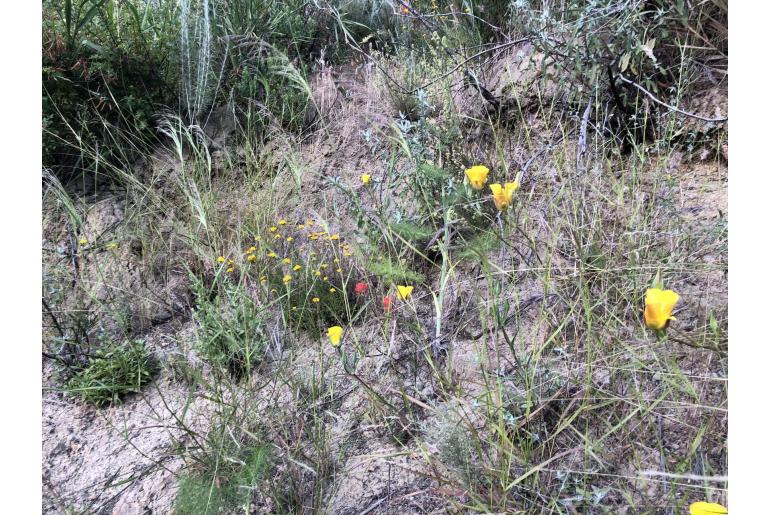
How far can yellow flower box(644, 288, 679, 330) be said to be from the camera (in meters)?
0.98

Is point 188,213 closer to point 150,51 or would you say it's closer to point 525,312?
point 150,51

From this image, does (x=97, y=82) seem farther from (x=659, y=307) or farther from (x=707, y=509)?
(x=707, y=509)

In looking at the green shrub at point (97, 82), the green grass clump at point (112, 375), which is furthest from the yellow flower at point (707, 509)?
the green shrub at point (97, 82)

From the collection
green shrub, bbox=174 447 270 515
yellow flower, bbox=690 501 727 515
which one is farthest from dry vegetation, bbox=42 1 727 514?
A: yellow flower, bbox=690 501 727 515

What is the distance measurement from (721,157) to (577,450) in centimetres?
120

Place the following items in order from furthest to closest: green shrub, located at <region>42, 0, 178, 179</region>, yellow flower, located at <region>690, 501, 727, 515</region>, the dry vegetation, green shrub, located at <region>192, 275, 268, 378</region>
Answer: green shrub, located at <region>42, 0, 178, 179</region> → green shrub, located at <region>192, 275, 268, 378</region> → the dry vegetation → yellow flower, located at <region>690, 501, 727, 515</region>

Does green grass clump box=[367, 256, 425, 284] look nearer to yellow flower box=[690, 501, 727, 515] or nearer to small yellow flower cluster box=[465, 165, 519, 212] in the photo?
small yellow flower cluster box=[465, 165, 519, 212]

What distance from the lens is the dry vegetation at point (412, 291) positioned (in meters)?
1.29

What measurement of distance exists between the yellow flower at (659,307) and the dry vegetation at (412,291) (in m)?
0.03

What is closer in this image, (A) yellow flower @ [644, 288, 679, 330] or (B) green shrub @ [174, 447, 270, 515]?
(A) yellow flower @ [644, 288, 679, 330]

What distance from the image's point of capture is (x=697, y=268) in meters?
1.53

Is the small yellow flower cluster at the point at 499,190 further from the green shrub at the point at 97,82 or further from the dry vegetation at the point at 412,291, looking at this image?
the green shrub at the point at 97,82

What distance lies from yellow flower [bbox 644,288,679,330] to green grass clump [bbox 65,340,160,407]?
4.72 ft

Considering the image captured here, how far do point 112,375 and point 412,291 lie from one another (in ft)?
3.18
